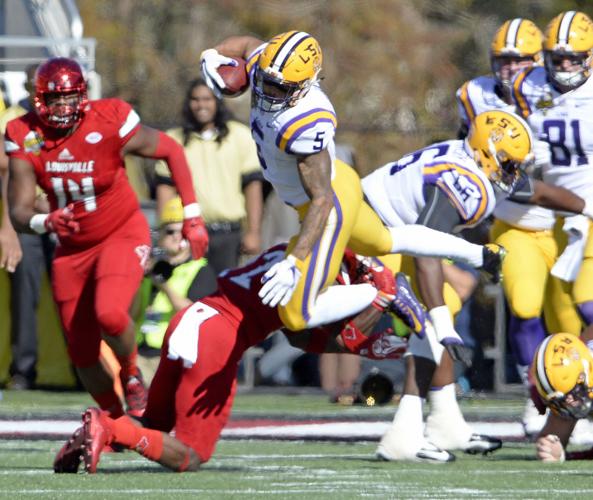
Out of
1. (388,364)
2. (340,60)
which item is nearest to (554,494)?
(388,364)

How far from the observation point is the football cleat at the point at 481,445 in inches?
277

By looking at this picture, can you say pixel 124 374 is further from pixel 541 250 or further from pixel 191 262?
pixel 191 262

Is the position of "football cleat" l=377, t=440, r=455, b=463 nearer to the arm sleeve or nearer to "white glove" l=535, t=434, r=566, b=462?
"white glove" l=535, t=434, r=566, b=462

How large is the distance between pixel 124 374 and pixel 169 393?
1121mm

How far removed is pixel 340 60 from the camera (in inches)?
763

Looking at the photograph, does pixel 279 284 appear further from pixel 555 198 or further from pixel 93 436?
pixel 555 198

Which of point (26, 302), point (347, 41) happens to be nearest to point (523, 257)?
point (26, 302)

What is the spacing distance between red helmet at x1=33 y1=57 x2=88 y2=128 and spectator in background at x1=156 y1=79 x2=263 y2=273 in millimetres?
2597

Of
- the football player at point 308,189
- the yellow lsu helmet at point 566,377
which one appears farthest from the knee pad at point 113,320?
the yellow lsu helmet at point 566,377

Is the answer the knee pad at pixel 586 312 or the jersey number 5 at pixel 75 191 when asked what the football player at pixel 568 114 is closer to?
the knee pad at pixel 586 312

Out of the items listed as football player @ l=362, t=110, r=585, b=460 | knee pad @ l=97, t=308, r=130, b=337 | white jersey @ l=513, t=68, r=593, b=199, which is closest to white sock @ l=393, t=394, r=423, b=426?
football player @ l=362, t=110, r=585, b=460

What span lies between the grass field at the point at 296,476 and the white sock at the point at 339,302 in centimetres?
53

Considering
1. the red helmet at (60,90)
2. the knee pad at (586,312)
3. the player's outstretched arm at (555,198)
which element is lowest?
the knee pad at (586,312)

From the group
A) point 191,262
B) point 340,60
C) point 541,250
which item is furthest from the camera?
point 340,60
